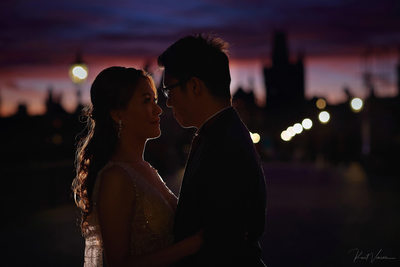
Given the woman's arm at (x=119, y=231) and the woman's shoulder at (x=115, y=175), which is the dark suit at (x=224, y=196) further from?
the woman's shoulder at (x=115, y=175)

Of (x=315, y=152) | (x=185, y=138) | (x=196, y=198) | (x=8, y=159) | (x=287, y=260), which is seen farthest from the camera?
→ (x=315, y=152)

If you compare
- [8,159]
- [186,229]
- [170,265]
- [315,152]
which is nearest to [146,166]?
[170,265]

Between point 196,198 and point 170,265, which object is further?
point 170,265

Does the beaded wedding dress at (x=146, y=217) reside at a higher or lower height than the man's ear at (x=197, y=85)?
lower

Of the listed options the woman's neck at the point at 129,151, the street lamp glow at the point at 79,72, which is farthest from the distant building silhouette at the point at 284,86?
the woman's neck at the point at 129,151

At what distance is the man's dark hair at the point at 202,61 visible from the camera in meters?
2.76

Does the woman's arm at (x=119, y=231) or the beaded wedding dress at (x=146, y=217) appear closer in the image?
the woman's arm at (x=119, y=231)

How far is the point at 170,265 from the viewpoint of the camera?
312 cm

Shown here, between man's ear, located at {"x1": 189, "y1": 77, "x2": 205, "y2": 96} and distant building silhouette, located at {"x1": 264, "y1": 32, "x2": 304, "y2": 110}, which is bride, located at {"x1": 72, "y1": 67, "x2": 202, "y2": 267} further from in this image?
distant building silhouette, located at {"x1": 264, "y1": 32, "x2": 304, "y2": 110}

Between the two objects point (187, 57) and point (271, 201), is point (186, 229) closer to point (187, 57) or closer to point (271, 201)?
point (187, 57)

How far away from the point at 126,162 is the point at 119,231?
1.99 ft

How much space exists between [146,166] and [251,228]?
1229 millimetres

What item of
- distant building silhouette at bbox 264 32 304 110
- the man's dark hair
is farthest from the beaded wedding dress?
distant building silhouette at bbox 264 32 304 110
